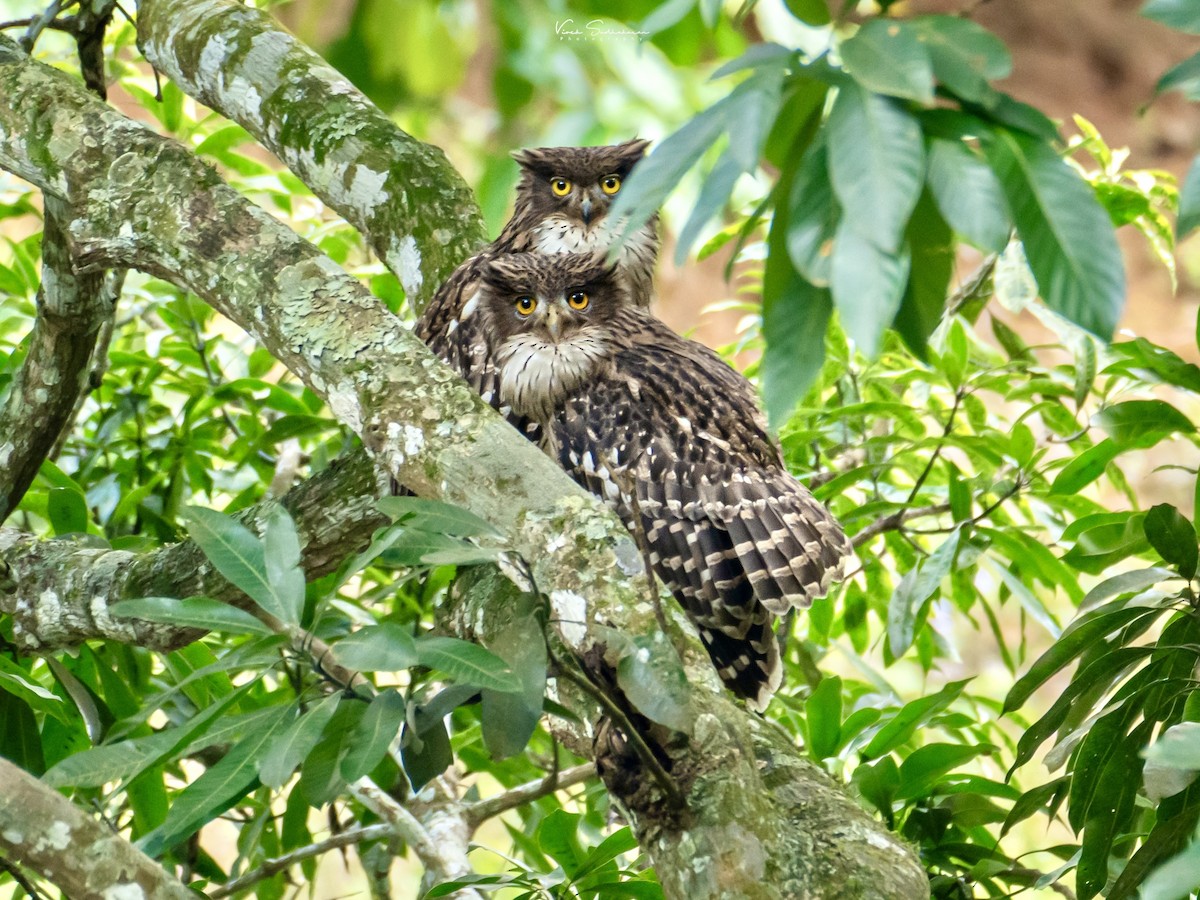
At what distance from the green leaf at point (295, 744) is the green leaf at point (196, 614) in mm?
93

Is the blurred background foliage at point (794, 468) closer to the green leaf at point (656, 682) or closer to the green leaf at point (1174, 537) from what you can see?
the green leaf at point (1174, 537)

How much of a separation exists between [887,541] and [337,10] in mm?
2132

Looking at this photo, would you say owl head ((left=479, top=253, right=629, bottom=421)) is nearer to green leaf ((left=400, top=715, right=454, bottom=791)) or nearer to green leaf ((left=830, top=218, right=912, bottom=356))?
green leaf ((left=400, top=715, right=454, bottom=791))

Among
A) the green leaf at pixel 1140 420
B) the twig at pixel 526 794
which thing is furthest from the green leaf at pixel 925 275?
the twig at pixel 526 794

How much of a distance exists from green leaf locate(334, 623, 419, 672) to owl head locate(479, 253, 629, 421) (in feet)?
4.11

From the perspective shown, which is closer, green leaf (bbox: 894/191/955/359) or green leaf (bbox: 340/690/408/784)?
green leaf (bbox: 894/191/955/359)

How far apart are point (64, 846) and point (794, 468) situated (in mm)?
1952

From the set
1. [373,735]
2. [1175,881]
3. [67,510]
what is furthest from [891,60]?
[67,510]

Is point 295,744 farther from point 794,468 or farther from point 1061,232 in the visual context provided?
point 794,468

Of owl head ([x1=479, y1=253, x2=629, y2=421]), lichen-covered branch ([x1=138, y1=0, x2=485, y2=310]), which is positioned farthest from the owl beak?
lichen-covered branch ([x1=138, y1=0, x2=485, y2=310])

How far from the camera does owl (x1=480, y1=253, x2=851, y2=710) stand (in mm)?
2180

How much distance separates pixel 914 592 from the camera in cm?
220

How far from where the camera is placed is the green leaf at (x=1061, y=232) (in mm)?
740

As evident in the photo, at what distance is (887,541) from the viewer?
8.71ft
